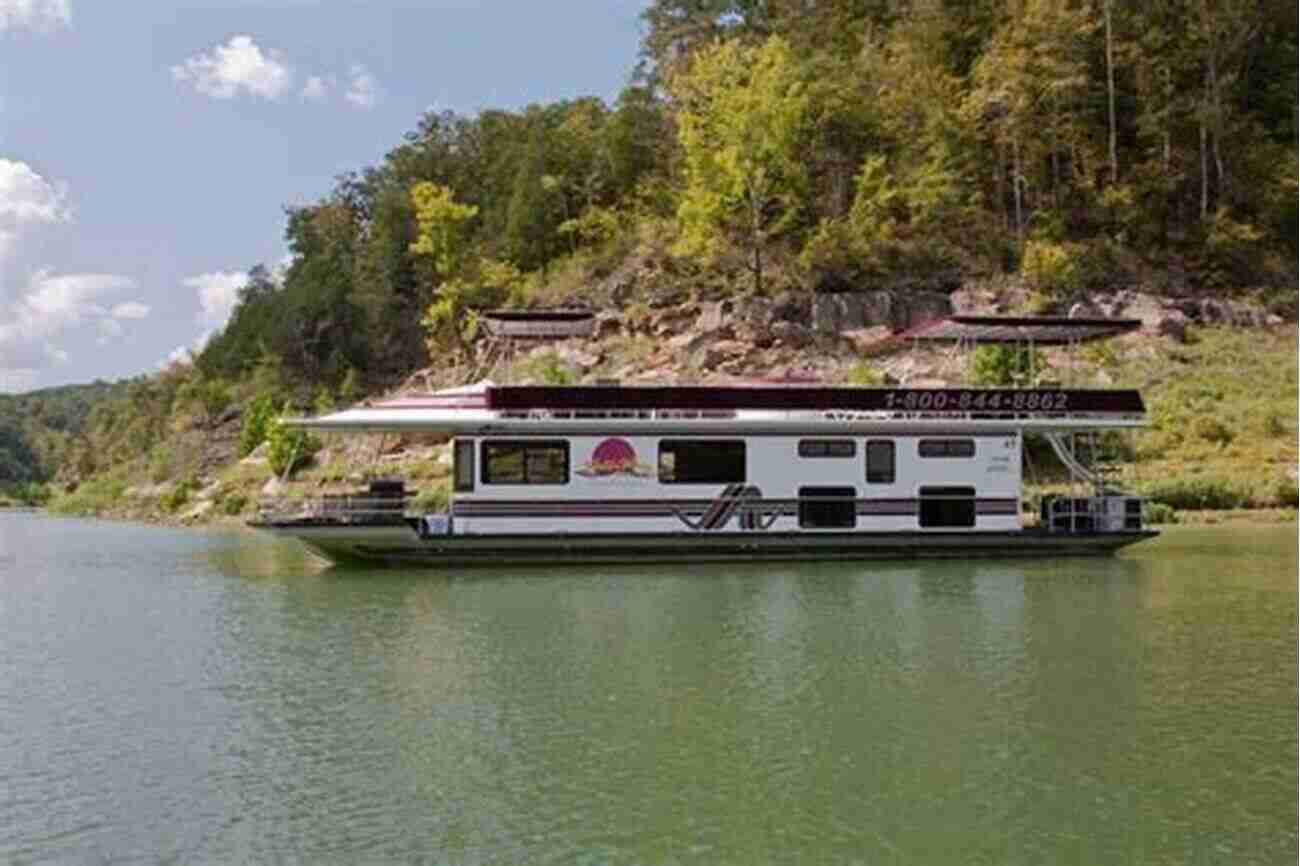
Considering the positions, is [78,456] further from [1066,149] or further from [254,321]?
[1066,149]

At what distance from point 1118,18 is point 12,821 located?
187ft

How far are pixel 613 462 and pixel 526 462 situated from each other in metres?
1.61

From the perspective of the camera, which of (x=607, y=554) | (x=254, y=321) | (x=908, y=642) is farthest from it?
(x=254, y=321)

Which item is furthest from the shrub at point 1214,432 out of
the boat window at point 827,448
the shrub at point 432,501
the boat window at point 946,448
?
the shrub at point 432,501

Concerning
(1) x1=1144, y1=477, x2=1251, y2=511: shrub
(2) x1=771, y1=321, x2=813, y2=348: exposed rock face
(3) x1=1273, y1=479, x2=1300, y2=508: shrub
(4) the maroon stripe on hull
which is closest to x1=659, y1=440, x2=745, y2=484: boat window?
(4) the maroon stripe on hull

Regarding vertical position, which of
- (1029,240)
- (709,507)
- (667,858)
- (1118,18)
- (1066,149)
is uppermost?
(1118,18)

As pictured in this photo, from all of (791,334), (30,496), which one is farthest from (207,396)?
(791,334)

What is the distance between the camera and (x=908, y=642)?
16.2m

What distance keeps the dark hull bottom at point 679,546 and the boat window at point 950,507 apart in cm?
42

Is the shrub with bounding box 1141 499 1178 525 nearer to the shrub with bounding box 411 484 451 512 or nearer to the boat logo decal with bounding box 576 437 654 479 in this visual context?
the boat logo decal with bounding box 576 437 654 479

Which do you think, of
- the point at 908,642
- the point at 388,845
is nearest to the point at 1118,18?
the point at 908,642

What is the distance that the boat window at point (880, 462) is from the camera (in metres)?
26.4

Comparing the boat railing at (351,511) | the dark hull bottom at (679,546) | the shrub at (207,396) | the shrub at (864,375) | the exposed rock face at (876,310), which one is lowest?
the dark hull bottom at (679,546)

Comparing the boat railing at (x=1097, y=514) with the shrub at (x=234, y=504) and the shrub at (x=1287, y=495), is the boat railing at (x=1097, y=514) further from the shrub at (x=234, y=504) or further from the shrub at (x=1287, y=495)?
the shrub at (x=234, y=504)
